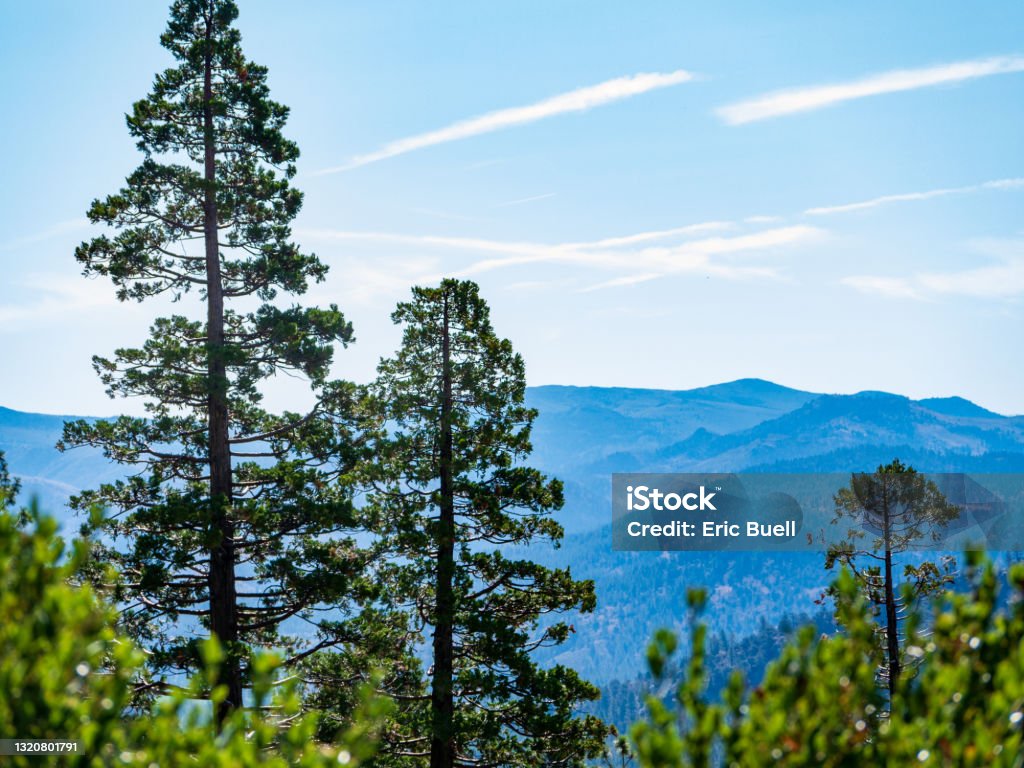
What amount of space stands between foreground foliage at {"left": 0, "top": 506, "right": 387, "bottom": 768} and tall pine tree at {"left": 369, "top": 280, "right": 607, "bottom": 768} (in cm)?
1661

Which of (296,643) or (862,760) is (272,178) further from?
(862,760)

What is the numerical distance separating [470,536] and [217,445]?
21.5 ft

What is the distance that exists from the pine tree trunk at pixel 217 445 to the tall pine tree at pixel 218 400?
3 cm

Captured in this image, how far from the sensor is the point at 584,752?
22078 millimetres

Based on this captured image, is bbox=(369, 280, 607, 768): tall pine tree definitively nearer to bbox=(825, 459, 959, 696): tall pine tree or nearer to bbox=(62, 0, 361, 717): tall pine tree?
bbox=(62, 0, 361, 717): tall pine tree

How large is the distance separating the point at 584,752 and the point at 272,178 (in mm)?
15695

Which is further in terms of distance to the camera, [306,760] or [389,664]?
[389,664]

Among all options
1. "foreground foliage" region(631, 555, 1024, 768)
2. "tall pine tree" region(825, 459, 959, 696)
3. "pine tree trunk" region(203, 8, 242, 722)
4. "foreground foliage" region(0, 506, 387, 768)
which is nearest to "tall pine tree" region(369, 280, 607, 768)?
"pine tree trunk" region(203, 8, 242, 722)

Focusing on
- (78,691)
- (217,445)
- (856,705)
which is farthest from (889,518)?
(78,691)

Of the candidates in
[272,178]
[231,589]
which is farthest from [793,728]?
[272,178]

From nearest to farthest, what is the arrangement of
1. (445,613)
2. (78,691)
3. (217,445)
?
(78,691)
(217,445)
(445,613)

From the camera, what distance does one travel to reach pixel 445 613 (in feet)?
70.2

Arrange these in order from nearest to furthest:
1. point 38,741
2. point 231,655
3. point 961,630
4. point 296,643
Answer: point 38,741, point 961,630, point 231,655, point 296,643

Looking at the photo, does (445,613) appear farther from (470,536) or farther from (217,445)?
(217,445)
